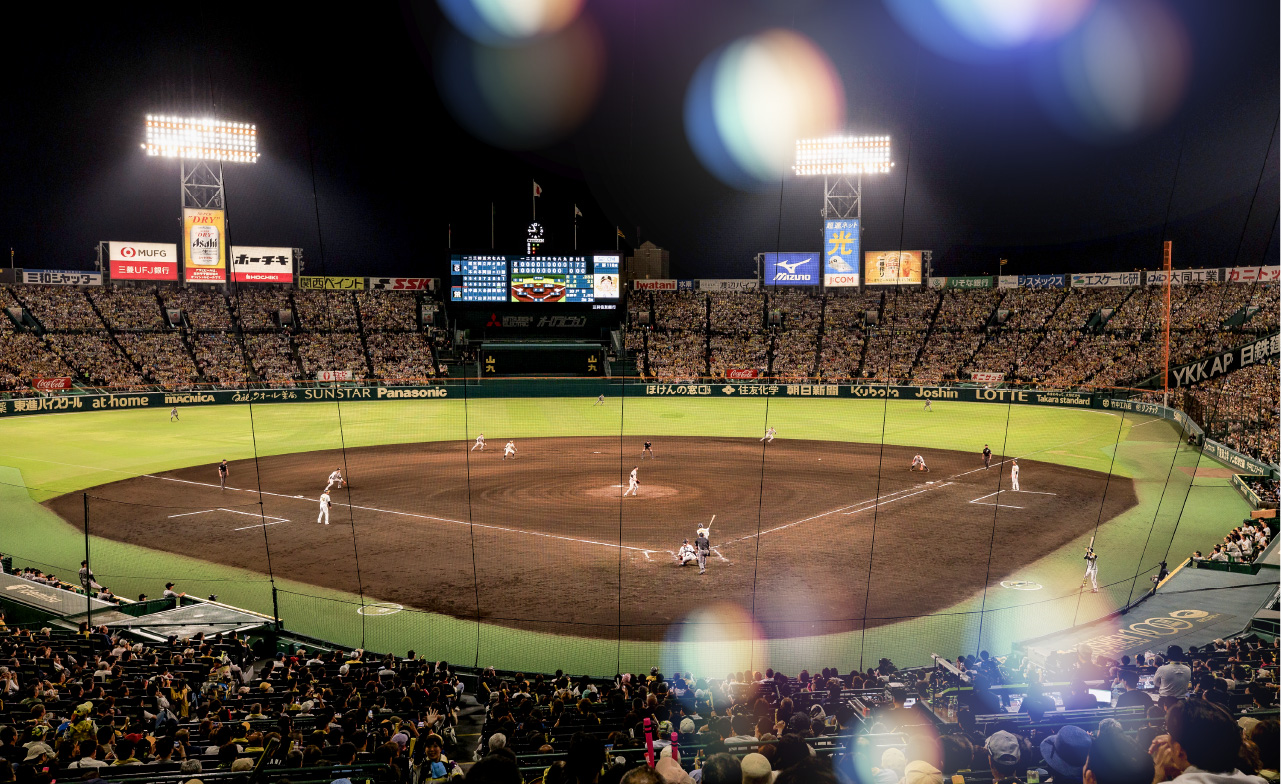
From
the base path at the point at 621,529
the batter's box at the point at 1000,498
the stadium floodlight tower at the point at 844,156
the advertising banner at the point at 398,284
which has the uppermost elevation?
the stadium floodlight tower at the point at 844,156

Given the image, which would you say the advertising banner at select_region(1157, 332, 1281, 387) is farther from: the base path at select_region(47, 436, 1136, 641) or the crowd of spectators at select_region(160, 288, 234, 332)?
the crowd of spectators at select_region(160, 288, 234, 332)

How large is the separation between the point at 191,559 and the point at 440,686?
14742 millimetres

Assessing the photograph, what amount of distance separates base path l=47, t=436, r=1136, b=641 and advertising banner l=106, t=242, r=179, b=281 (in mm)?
40729

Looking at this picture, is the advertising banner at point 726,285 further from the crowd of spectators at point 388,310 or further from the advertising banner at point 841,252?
the crowd of spectators at point 388,310

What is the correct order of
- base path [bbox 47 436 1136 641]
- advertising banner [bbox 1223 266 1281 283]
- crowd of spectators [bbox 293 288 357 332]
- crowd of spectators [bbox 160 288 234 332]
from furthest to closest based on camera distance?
crowd of spectators [bbox 293 288 357 332] → crowd of spectators [bbox 160 288 234 332] → advertising banner [bbox 1223 266 1281 283] → base path [bbox 47 436 1136 641]

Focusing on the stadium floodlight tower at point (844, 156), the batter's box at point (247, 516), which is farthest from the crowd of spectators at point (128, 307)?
the stadium floodlight tower at point (844, 156)

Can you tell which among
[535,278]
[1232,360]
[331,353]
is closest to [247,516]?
[331,353]

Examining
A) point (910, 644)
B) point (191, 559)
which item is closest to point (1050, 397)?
point (910, 644)

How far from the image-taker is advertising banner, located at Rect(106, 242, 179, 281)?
2665 inches

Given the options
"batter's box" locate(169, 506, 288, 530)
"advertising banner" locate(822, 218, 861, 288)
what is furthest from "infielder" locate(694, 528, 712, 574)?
"advertising banner" locate(822, 218, 861, 288)

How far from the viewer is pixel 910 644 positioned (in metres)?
16.0

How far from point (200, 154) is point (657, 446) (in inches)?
1894

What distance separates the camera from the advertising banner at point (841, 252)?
71.9 metres

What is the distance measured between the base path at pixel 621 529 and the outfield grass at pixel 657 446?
839mm
